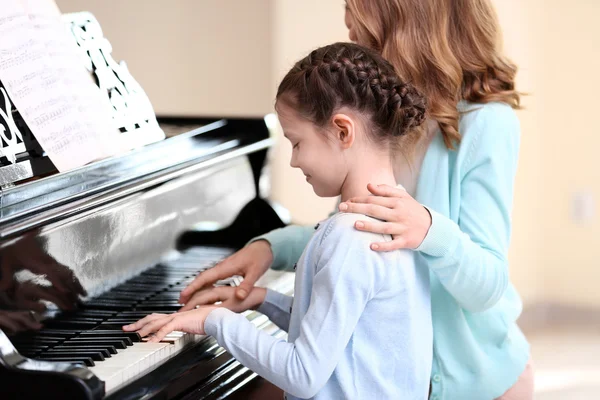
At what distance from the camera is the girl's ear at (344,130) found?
1.38 metres

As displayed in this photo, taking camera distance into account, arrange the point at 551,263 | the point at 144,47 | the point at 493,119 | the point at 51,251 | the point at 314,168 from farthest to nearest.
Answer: the point at 551,263
the point at 144,47
the point at 493,119
the point at 51,251
the point at 314,168

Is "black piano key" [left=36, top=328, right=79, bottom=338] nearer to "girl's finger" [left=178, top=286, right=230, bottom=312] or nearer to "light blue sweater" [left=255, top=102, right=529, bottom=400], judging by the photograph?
"girl's finger" [left=178, top=286, right=230, bottom=312]

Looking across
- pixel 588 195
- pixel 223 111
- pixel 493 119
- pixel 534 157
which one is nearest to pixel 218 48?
pixel 223 111

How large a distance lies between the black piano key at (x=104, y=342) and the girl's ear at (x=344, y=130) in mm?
535

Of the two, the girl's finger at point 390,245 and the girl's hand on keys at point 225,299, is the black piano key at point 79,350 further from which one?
the girl's finger at point 390,245

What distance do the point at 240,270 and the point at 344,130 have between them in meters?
0.50

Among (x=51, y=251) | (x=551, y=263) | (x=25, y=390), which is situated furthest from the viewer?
(x=551, y=263)

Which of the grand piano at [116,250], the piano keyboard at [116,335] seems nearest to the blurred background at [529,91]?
the grand piano at [116,250]

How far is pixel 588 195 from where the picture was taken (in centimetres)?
412

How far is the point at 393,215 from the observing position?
1.39 metres

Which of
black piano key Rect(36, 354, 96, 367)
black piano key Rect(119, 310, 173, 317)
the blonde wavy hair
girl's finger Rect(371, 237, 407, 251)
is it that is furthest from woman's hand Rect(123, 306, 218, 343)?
the blonde wavy hair

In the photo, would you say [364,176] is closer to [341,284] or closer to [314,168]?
[314,168]

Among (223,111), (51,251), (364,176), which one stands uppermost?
(364,176)

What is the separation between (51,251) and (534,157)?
3.12 metres
